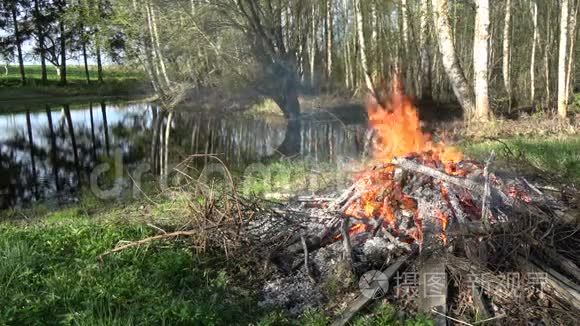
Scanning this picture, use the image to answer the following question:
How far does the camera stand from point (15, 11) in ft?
169

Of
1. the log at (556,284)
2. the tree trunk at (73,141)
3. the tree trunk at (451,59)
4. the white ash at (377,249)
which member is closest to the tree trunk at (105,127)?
the tree trunk at (73,141)

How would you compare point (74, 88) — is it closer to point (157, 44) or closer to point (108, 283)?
point (157, 44)

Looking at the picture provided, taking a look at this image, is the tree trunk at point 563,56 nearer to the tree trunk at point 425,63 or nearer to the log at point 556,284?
the tree trunk at point 425,63

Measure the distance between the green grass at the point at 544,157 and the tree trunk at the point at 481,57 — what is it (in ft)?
15.6

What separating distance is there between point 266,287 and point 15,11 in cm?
5698

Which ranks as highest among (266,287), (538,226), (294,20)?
(294,20)

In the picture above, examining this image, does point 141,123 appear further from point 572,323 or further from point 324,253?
point 572,323

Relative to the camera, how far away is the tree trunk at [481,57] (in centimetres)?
1526

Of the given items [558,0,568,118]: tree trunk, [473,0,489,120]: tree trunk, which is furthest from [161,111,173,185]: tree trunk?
[558,0,568,118]: tree trunk

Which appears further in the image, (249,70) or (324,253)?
(249,70)

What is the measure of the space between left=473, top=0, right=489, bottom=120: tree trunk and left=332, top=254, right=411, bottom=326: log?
12284 mm

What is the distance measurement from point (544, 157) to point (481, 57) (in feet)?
23.9

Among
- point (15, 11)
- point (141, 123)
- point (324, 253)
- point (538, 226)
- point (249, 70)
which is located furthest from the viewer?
point (15, 11)

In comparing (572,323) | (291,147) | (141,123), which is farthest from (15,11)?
(572,323)
